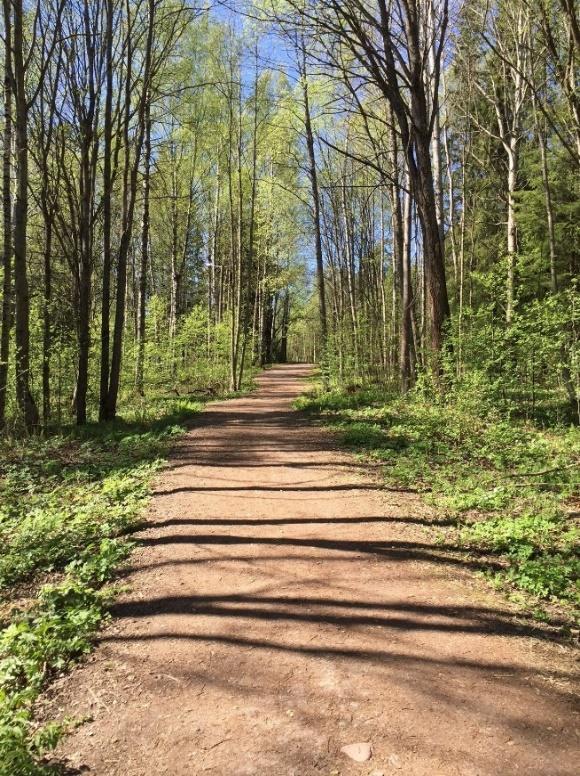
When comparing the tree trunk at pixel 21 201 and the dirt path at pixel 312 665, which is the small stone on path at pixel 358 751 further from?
the tree trunk at pixel 21 201

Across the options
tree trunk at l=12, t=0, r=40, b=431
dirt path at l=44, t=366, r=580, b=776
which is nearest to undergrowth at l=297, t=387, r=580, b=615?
dirt path at l=44, t=366, r=580, b=776

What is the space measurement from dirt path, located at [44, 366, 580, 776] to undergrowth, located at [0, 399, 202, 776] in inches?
7.6

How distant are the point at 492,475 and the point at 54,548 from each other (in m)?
4.73

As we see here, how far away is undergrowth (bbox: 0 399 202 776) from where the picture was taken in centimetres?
278

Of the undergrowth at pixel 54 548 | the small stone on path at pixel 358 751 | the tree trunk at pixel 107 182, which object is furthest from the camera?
the tree trunk at pixel 107 182

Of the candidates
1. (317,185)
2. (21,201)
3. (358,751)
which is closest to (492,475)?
(358,751)

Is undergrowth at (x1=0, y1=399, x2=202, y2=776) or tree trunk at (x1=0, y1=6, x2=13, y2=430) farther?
tree trunk at (x1=0, y1=6, x2=13, y2=430)

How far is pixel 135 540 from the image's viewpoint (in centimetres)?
493

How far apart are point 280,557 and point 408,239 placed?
10353 mm

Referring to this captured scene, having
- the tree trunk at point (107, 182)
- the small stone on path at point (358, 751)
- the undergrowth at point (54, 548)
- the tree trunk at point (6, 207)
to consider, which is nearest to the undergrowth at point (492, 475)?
the small stone on path at point (358, 751)

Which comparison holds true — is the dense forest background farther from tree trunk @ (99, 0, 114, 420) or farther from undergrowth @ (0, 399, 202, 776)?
undergrowth @ (0, 399, 202, 776)

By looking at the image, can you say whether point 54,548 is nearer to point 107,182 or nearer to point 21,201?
point 21,201

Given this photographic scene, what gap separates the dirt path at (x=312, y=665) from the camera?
7.77ft

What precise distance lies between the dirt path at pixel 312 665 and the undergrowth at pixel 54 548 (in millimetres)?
193
